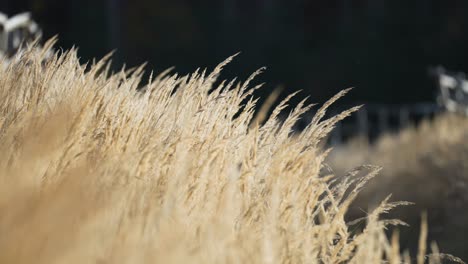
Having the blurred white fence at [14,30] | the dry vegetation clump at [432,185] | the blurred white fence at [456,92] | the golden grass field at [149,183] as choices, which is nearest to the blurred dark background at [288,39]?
the blurred white fence at [456,92]

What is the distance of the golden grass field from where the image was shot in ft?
8.84

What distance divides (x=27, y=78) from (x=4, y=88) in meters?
0.26

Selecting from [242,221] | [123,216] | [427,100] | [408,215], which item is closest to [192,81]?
[242,221]

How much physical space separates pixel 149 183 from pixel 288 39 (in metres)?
29.7

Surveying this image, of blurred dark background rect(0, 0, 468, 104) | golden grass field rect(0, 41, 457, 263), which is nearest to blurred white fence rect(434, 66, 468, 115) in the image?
golden grass field rect(0, 41, 457, 263)

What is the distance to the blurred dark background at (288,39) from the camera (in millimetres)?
29703

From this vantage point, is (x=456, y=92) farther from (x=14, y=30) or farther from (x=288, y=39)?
(x=288, y=39)

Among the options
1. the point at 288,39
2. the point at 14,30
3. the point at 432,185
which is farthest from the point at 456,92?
the point at 288,39

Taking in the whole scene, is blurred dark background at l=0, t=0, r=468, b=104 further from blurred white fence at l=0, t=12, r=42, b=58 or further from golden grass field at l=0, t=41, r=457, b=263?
golden grass field at l=0, t=41, r=457, b=263

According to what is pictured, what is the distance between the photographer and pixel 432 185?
7875 mm

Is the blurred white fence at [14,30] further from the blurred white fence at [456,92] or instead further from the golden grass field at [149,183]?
the blurred white fence at [456,92]

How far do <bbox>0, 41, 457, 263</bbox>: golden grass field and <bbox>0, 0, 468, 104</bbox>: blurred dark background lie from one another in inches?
950

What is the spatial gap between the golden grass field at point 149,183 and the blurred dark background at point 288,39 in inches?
950

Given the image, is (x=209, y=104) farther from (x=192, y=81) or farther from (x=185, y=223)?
(x=185, y=223)
